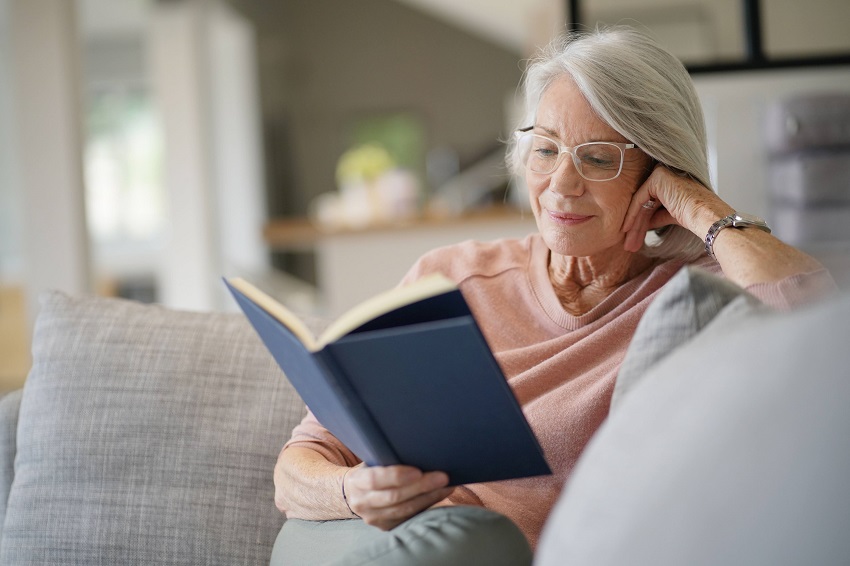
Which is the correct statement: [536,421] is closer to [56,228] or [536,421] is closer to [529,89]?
[529,89]

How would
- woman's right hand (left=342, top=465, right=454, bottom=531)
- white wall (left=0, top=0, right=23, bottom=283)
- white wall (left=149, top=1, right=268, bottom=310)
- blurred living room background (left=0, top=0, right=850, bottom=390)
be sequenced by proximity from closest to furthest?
woman's right hand (left=342, top=465, right=454, bottom=531)
blurred living room background (left=0, top=0, right=850, bottom=390)
white wall (left=149, top=1, right=268, bottom=310)
white wall (left=0, top=0, right=23, bottom=283)

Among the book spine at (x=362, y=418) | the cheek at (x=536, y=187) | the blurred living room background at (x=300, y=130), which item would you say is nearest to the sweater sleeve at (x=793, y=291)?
the cheek at (x=536, y=187)

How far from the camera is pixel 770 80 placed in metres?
3.70

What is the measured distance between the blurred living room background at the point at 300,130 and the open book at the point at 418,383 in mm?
948

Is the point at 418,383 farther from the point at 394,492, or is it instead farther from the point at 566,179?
the point at 566,179

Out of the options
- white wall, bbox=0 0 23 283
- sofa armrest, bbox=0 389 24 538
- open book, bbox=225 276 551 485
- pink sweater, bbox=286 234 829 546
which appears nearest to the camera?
open book, bbox=225 276 551 485

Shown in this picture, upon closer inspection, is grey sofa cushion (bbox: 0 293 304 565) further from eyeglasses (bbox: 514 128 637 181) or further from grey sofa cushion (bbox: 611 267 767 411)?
grey sofa cushion (bbox: 611 267 767 411)

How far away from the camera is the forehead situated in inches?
56.3

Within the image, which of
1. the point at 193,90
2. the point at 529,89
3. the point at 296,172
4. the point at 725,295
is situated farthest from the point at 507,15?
the point at 725,295

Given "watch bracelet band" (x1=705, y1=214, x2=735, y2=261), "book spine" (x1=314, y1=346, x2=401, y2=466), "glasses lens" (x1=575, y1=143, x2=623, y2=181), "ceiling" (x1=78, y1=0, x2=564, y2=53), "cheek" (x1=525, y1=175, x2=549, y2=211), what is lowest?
"book spine" (x1=314, y1=346, x2=401, y2=466)

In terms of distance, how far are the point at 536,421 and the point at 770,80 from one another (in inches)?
110

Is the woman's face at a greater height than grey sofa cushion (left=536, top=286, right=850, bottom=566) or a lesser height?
greater

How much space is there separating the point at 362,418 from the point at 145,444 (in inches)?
26.7

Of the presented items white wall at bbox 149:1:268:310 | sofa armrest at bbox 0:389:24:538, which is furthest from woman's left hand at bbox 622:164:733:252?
white wall at bbox 149:1:268:310
